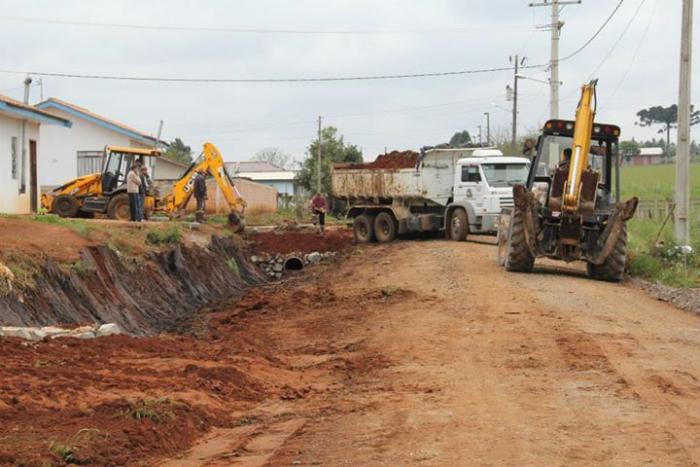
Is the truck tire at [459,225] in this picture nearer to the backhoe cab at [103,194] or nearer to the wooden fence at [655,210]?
the backhoe cab at [103,194]

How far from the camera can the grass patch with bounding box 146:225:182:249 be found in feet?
82.1

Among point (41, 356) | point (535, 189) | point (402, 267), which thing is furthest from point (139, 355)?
point (402, 267)

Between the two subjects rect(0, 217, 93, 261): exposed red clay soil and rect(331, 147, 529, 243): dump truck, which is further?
rect(331, 147, 529, 243): dump truck

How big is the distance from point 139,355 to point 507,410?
15.7 feet

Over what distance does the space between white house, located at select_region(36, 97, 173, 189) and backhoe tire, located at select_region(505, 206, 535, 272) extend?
97.7ft

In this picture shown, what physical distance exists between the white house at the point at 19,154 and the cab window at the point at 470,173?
1290 centimetres

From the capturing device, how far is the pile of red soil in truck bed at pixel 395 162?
118ft

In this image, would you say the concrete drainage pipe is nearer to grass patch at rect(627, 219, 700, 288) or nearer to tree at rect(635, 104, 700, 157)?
grass patch at rect(627, 219, 700, 288)

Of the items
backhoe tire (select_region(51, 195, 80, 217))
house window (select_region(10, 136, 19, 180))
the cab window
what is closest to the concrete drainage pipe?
the cab window

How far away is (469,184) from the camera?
3184 centimetres

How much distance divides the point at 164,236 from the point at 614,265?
11.0 m

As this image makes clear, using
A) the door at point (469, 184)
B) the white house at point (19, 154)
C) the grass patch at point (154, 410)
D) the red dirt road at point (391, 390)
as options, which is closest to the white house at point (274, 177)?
the white house at point (19, 154)

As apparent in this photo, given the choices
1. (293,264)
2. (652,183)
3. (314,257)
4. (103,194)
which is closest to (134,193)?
(103,194)

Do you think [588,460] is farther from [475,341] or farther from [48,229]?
[48,229]
